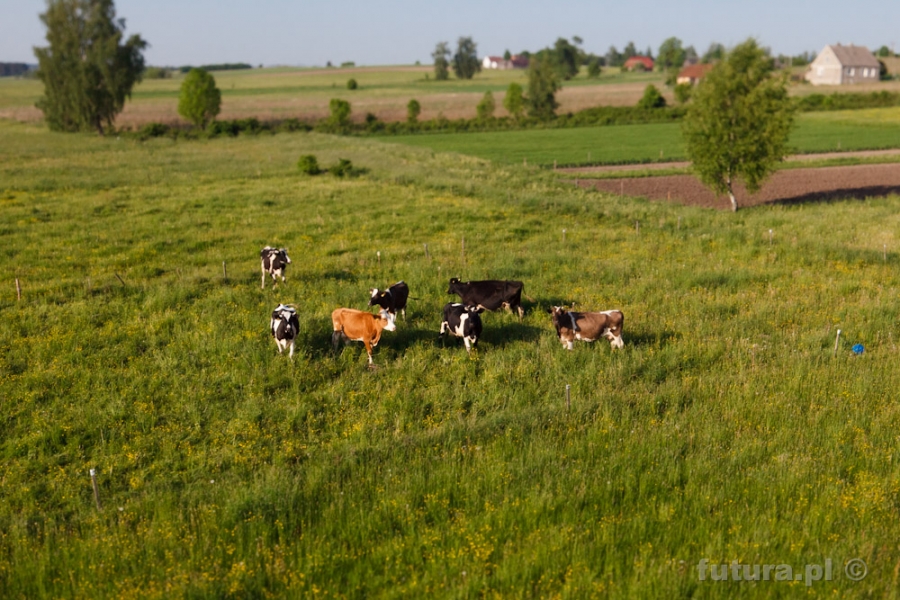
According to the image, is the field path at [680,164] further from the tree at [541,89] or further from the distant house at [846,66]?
the distant house at [846,66]

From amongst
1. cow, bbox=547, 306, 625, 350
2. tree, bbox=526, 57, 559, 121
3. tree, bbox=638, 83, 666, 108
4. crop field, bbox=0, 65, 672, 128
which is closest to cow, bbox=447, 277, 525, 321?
cow, bbox=547, 306, 625, 350

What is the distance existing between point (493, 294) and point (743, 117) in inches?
985

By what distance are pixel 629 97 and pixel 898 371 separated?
127011 mm

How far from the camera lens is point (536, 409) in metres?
12.8

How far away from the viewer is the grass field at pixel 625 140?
6188 cm

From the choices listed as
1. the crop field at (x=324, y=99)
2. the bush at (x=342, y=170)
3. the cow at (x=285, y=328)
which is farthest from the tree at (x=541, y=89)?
the cow at (x=285, y=328)

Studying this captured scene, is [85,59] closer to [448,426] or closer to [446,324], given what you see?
[446,324]

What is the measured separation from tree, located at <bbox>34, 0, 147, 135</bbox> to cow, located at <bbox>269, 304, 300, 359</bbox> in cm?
7791

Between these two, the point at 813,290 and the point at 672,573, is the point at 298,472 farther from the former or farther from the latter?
the point at 813,290

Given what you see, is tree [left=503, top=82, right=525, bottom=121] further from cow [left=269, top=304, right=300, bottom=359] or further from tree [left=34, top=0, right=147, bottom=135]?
cow [left=269, top=304, right=300, bottom=359]

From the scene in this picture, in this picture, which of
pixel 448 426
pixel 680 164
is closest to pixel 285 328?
pixel 448 426

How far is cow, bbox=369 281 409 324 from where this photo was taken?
1638 centimetres

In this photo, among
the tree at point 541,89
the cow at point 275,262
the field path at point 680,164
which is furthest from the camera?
the tree at point 541,89

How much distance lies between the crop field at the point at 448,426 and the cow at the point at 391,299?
0.56 meters
